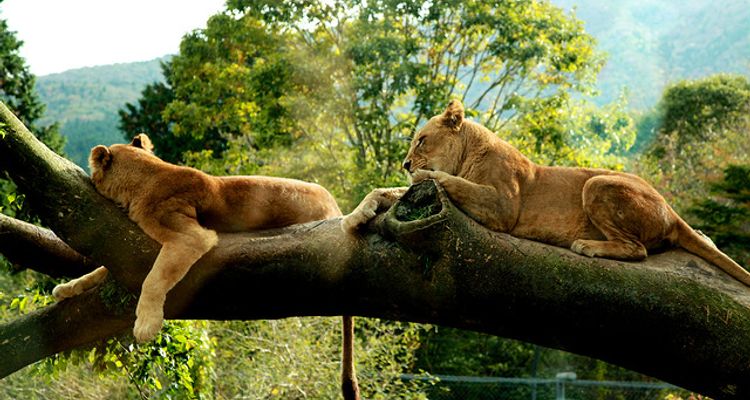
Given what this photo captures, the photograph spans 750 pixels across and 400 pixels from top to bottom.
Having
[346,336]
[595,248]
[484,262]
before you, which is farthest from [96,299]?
[595,248]

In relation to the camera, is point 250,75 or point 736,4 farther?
point 736,4

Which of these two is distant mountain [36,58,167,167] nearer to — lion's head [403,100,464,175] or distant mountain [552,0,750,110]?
lion's head [403,100,464,175]

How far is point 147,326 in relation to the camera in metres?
4.04

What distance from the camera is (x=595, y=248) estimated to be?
13.1ft

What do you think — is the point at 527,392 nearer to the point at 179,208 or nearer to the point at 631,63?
the point at 179,208

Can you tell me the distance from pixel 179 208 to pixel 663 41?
110502mm

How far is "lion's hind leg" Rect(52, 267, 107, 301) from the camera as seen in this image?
4.77 m

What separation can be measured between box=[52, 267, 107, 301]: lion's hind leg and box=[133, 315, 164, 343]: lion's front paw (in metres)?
0.79

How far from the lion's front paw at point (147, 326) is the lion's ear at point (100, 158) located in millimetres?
953

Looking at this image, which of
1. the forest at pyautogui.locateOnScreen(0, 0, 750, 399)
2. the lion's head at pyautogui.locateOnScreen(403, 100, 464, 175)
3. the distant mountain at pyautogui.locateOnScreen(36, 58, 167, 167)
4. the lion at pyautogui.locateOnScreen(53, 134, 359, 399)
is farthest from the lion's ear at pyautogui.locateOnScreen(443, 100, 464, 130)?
the distant mountain at pyautogui.locateOnScreen(36, 58, 167, 167)

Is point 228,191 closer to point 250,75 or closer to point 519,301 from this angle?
point 519,301

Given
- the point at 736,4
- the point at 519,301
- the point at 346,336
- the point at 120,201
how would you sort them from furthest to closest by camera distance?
the point at 736,4 < the point at 346,336 < the point at 120,201 < the point at 519,301

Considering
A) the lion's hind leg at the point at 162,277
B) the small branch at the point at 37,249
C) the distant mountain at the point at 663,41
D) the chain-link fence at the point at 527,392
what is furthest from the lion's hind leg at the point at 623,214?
the distant mountain at the point at 663,41

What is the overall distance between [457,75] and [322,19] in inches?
146
